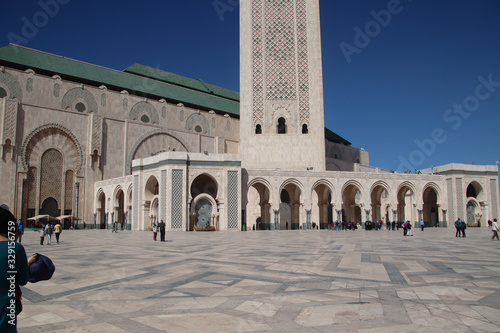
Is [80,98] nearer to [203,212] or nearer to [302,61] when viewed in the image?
[203,212]

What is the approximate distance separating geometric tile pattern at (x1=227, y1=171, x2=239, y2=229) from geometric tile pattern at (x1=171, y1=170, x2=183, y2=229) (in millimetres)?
3200

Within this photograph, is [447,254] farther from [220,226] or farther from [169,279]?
[220,226]

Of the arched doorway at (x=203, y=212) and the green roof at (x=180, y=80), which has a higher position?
the green roof at (x=180, y=80)

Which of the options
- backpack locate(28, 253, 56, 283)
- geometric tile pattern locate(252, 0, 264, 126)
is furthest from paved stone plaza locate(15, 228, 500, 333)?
geometric tile pattern locate(252, 0, 264, 126)

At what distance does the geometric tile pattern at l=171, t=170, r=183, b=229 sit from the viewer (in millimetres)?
26078

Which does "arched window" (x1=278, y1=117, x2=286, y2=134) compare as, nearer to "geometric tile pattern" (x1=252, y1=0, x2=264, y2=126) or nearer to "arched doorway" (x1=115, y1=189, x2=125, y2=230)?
"geometric tile pattern" (x1=252, y1=0, x2=264, y2=126)

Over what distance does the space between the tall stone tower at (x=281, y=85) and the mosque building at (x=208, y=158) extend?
9 centimetres

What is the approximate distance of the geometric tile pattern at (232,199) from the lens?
89.4 ft

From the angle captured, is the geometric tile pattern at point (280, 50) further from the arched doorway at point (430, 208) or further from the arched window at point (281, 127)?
the arched doorway at point (430, 208)

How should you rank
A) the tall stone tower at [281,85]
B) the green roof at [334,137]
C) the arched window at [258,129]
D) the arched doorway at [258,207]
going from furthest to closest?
1. the green roof at [334,137]
2. the arched window at [258,129]
3. the tall stone tower at [281,85]
4. the arched doorway at [258,207]

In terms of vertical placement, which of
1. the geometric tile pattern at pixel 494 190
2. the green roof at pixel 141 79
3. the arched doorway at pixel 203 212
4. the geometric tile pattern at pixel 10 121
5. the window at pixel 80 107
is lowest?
the arched doorway at pixel 203 212

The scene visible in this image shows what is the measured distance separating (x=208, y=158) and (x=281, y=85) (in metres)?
10.5

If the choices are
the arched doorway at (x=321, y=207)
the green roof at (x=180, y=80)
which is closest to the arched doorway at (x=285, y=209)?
the arched doorway at (x=321, y=207)

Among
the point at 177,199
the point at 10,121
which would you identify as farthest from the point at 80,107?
the point at 177,199
